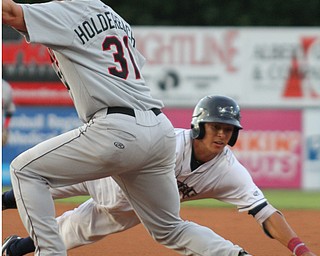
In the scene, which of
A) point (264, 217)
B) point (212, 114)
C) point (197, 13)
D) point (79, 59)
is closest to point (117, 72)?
point (79, 59)

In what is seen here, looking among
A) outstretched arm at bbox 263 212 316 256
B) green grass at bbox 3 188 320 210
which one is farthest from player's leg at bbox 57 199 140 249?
green grass at bbox 3 188 320 210

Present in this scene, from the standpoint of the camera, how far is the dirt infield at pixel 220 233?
270 inches

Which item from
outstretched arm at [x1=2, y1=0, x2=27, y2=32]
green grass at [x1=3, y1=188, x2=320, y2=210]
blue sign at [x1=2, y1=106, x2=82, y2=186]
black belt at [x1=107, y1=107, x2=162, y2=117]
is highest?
outstretched arm at [x1=2, y1=0, x2=27, y2=32]

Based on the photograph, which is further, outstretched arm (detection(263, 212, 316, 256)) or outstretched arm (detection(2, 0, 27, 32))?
outstretched arm (detection(263, 212, 316, 256))

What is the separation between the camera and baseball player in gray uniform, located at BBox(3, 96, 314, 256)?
5.50 m

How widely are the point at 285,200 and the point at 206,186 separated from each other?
21.6ft

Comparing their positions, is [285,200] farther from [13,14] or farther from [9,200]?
[13,14]

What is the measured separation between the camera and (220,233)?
807 centimetres

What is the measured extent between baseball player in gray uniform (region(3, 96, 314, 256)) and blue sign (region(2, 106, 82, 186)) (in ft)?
26.6

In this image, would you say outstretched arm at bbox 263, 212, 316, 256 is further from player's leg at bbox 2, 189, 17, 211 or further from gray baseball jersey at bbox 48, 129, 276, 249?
player's leg at bbox 2, 189, 17, 211

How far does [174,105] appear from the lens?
1373 centimetres

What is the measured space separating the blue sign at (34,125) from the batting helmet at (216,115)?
8345mm

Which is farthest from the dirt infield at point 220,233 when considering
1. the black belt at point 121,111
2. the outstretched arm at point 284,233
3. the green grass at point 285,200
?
the black belt at point 121,111

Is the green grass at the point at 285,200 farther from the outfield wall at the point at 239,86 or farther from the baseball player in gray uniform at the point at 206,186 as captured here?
the baseball player in gray uniform at the point at 206,186
